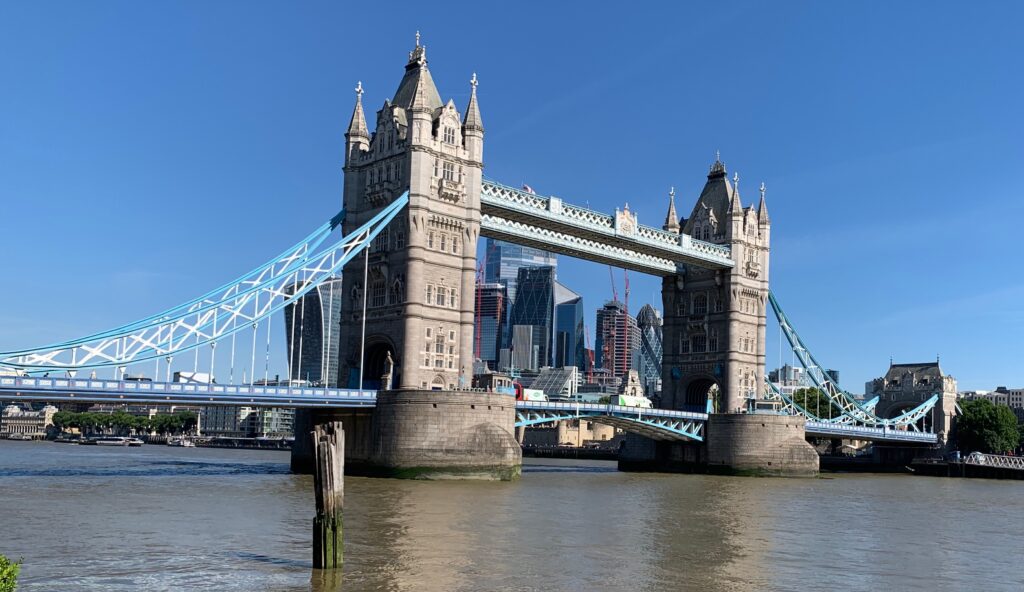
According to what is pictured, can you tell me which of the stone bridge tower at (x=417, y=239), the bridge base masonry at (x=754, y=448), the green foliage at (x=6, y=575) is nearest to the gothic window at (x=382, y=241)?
the stone bridge tower at (x=417, y=239)

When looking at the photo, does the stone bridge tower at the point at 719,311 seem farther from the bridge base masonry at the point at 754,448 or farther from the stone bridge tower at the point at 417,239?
the stone bridge tower at the point at 417,239

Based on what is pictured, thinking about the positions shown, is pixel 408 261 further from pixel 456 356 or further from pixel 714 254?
pixel 714 254

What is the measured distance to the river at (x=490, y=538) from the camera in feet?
82.6

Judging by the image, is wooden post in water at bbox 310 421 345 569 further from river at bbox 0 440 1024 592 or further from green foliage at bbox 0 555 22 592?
green foliage at bbox 0 555 22 592

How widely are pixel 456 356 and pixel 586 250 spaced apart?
1561 centimetres

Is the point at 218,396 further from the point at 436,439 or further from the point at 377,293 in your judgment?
the point at 377,293

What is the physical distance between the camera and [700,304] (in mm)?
88875

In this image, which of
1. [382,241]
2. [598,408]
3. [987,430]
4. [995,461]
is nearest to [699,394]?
[598,408]

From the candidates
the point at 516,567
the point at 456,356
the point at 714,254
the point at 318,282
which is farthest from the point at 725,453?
the point at 516,567

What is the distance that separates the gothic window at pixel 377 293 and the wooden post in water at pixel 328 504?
130 ft

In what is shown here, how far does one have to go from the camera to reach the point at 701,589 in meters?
24.9

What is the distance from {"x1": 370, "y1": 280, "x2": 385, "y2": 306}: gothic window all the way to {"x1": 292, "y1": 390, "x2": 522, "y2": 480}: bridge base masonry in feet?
28.7

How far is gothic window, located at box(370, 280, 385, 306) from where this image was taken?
215 ft

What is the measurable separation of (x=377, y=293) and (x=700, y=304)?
3357 centimetres
